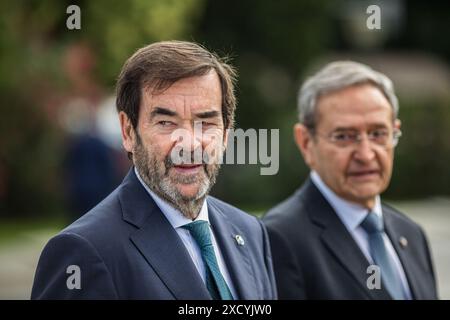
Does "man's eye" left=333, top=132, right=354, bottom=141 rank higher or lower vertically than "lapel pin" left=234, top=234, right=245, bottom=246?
higher

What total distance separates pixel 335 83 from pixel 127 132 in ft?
4.46

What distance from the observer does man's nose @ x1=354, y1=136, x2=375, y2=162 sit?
12.6 ft

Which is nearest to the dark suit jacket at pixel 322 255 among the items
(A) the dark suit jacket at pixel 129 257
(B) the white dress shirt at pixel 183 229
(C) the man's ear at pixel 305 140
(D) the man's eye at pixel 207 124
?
(C) the man's ear at pixel 305 140

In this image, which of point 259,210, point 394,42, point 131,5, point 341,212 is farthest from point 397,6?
point 341,212

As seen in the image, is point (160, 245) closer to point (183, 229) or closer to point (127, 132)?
point (183, 229)

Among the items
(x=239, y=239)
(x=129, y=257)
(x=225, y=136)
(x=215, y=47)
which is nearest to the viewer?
(x=129, y=257)

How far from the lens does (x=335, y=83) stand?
12.8ft

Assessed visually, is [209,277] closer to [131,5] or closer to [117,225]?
[117,225]

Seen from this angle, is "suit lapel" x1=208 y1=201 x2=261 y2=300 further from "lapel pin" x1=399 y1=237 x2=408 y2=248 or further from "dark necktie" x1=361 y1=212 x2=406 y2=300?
"lapel pin" x1=399 y1=237 x2=408 y2=248

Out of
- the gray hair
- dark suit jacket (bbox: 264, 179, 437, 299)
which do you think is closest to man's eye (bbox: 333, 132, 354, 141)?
the gray hair

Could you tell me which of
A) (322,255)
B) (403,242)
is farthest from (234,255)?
(403,242)

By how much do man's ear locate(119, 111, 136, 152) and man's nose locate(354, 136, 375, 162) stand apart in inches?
53.4

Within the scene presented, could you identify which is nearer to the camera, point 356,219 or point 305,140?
point 356,219
